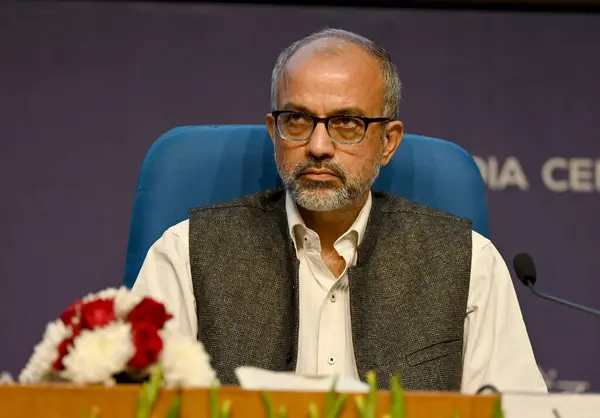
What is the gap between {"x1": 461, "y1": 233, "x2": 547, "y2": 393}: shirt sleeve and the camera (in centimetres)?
169

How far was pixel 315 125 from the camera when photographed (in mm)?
1715

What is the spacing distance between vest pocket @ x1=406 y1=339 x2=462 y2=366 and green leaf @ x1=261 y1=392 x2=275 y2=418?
0.81 m

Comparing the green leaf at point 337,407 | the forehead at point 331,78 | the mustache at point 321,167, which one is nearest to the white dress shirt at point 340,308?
the mustache at point 321,167

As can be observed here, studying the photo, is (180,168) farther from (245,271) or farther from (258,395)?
(258,395)

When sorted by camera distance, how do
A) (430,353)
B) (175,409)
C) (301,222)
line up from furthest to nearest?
1. (301,222)
2. (430,353)
3. (175,409)

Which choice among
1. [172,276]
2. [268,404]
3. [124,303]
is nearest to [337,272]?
[172,276]

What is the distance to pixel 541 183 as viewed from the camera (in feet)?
8.13

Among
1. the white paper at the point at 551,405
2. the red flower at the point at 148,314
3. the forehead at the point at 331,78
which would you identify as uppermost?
the forehead at the point at 331,78

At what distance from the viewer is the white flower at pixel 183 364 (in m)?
0.95

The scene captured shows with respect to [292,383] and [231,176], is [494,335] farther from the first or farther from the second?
[292,383]

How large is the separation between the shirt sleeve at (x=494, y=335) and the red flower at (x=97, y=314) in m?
0.87

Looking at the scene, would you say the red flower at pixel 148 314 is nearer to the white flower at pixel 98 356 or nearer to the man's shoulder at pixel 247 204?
the white flower at pixel 98 356

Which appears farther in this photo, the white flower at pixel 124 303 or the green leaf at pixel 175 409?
the white flower at pixel 124 303

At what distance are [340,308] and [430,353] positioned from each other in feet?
0.63
